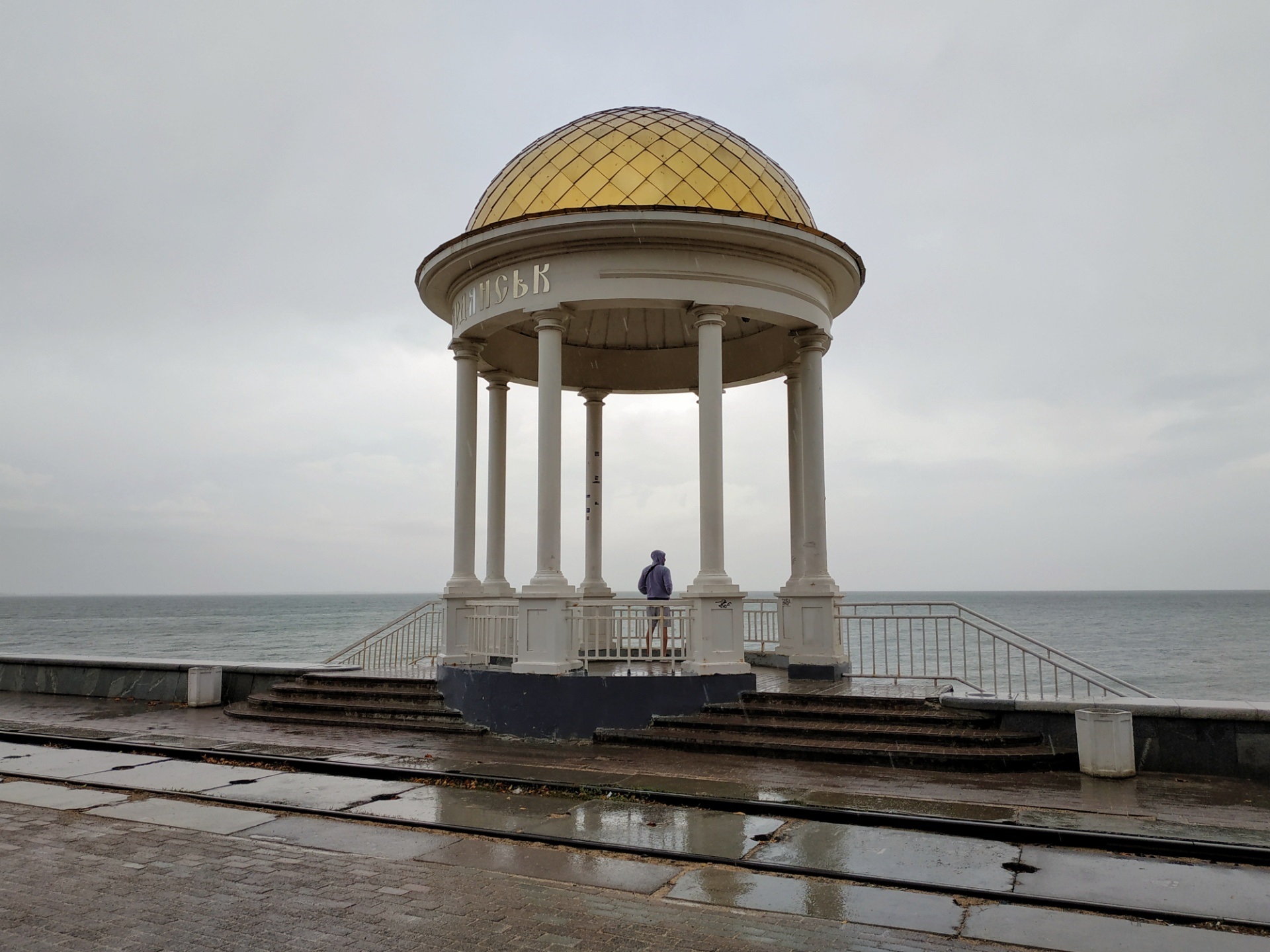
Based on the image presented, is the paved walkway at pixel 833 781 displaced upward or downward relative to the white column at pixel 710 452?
downward

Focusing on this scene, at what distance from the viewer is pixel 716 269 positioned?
12.4 meters

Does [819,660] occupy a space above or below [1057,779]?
above

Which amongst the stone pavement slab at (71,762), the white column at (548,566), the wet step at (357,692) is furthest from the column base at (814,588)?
the stone pavement slab at (71,762)

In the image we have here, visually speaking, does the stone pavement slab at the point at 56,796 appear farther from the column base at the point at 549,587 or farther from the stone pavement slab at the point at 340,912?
the column base at the point at 549,587

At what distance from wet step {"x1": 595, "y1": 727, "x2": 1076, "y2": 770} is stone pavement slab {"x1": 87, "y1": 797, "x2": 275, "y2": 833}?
4546mm

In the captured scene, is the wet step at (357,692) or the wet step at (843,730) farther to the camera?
the wet step at (357,692)

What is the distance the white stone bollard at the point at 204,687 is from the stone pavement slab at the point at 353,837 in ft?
30.0

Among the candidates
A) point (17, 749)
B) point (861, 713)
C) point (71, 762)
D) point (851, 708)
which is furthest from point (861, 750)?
point (17, 749)

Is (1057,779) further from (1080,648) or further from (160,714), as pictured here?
(1080,648)

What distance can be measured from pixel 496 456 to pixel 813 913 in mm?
11490

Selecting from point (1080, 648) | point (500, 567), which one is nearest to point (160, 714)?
point (500, 567)

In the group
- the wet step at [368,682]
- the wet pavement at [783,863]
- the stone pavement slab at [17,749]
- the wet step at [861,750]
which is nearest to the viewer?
the wet pavement at [783,863]

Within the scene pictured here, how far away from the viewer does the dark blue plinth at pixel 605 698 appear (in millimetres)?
11539

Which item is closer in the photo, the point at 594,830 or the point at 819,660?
the point at 594,830
